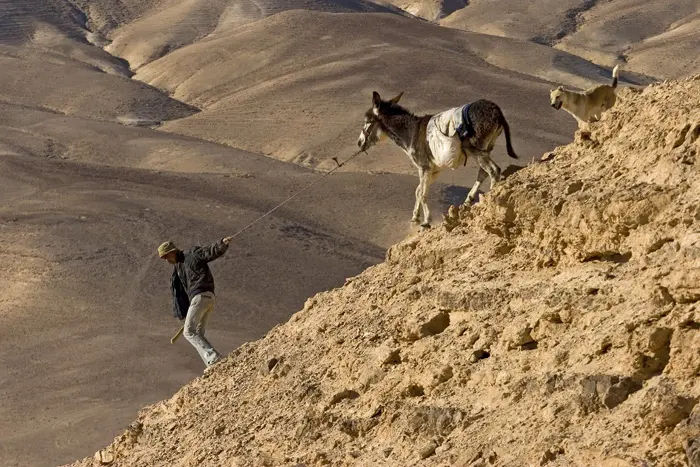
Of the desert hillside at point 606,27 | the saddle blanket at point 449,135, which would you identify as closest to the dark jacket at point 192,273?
the saddle blanket at point 449,135

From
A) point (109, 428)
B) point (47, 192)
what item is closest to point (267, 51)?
point (47, 192)

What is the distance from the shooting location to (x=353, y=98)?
67.9 m

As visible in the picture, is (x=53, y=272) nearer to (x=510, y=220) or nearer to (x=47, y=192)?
(x=47, y=192)

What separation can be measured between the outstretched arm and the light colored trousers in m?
0.41

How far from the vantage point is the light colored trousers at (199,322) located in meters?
13.5

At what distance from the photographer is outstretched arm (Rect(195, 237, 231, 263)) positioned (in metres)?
13.1

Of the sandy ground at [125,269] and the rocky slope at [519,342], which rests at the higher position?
the rocky slope at [519,342]

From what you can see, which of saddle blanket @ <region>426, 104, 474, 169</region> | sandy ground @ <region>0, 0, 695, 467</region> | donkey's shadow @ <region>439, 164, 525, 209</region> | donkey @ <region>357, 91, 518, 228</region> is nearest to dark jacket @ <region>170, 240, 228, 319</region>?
donkey @ <region>357, 91, 518, 228</region>

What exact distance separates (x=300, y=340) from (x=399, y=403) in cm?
300

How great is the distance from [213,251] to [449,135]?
261 centimetres

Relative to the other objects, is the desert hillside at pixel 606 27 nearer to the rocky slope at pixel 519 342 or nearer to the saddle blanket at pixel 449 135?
the saddle blanket at pixel 449 135

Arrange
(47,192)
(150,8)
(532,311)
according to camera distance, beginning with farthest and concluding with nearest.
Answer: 1. (150,8)
2. (47,192)
3. (532,311)

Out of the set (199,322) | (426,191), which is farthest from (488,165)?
(199,322)

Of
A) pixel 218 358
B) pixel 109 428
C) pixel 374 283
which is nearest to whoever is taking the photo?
pixel 374 283
